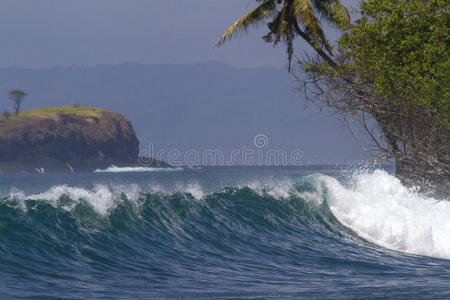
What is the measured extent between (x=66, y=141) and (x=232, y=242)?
159073mm

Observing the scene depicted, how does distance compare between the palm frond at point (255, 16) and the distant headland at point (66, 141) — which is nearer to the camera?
the palm frond at point (255, 16)

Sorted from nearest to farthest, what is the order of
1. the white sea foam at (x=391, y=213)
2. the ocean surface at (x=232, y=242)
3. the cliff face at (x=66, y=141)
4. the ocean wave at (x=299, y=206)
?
1. the ocean surface at (x=232, y=242)
2. the ocean wave at (x=299, y=206)
3. the white sea foam at (x=391, y=213)
4. the cliff face at (x=66, y=141)

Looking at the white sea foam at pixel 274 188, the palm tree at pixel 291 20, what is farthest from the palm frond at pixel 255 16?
the white sea foam at pixel 274 188

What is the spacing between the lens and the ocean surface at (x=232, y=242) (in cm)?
976

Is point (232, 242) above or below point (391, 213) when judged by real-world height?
below

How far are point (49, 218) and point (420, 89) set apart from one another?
13.6 meters

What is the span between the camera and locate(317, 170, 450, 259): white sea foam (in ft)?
51.6

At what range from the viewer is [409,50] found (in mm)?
20641

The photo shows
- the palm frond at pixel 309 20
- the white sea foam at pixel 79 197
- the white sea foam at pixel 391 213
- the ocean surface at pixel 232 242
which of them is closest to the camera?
the ocean surface at pixel 232 242

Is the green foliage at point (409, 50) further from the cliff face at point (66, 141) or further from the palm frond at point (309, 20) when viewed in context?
the cliff face at point (66, 141)

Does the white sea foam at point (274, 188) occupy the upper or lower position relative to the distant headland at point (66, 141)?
lower

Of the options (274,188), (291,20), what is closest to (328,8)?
(291,20)

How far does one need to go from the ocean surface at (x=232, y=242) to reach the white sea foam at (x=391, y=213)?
0.14 ft

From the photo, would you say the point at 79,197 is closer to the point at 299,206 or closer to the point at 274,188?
the point at 274,188
